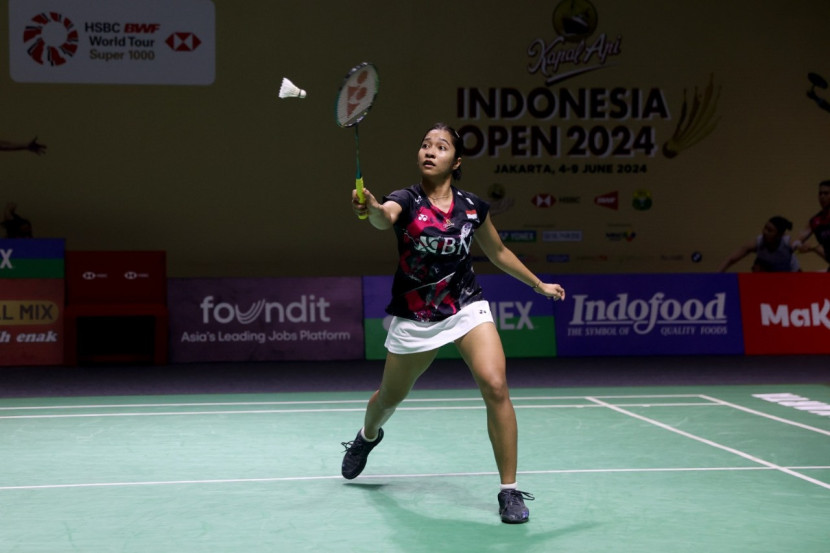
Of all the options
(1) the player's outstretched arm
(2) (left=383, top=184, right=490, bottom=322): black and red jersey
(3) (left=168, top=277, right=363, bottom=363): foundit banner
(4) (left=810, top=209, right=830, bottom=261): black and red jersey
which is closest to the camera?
(2) (left=383, top=184, right=490, bottom=322): black and red jersey

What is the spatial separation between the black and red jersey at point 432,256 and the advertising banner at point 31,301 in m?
6.84

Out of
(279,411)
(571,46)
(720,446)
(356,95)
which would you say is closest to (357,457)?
(356,95)

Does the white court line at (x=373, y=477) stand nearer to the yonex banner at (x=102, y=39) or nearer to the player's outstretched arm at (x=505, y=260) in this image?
the player's outstretched arm at (x=505, y=260)

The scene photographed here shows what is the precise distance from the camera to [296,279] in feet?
35.9

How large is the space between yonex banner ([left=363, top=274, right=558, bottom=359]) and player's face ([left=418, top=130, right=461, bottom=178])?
629 cm

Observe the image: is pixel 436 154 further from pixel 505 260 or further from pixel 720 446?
pixel 720 446

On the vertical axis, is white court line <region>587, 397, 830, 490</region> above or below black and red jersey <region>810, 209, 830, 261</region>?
below

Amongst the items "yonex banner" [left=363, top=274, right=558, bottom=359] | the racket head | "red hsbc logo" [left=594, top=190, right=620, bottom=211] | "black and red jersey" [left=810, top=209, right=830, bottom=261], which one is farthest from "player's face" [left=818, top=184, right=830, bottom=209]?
the racket head

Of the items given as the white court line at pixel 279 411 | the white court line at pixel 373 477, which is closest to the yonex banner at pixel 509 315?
the white court line at pixel 279 411

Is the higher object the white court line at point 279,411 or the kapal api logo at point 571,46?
the kapal api logo at point 571,46

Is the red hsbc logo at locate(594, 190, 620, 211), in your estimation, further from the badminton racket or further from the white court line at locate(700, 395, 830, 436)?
the badminton racket

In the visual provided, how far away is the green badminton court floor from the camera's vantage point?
410 cm

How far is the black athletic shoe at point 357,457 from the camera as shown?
5.11 metres

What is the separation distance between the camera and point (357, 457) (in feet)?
16.8
